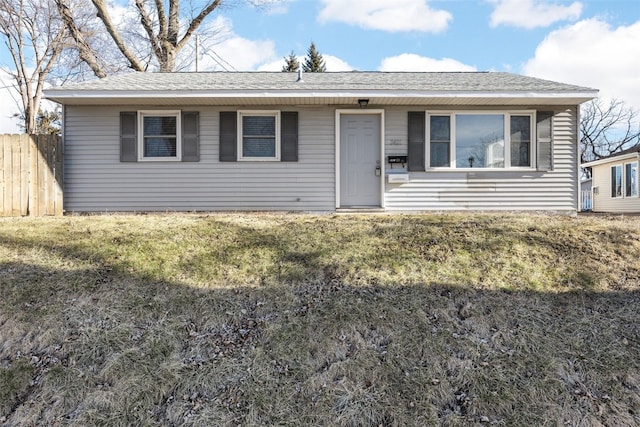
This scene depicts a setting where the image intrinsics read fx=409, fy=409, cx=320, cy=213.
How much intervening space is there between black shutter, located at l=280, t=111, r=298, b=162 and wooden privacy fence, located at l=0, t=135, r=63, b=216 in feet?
14.8

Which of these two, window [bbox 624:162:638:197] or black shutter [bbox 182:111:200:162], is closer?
black shutter [bbox 182:111:200:162]

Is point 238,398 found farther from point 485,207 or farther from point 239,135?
point 485,207

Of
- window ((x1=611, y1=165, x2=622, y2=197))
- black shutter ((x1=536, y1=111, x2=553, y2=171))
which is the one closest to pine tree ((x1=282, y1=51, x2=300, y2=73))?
window ((x1=611, y1=165, x2=622, y2=197))

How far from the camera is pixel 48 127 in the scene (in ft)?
71.0

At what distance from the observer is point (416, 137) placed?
8.45 meters

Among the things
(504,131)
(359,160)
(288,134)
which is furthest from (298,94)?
(504,131)

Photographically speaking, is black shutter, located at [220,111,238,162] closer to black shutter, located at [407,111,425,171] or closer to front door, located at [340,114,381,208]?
front door, located at [340,114,381,208]

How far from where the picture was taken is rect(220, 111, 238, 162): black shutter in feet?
27.7

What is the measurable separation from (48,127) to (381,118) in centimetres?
2057

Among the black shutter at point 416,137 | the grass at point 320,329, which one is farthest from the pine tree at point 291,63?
the grass at point 320,329

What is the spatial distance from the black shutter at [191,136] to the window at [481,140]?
4.83 m

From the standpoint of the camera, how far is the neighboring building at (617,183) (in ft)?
47.7

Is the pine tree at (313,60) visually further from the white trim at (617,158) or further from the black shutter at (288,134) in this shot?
the black shutter at (288,134)

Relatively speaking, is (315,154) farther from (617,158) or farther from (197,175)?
(617,158)
